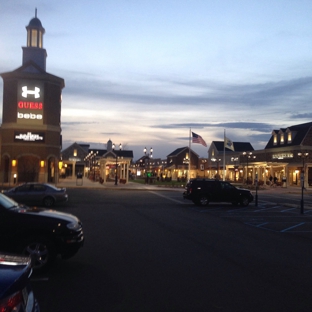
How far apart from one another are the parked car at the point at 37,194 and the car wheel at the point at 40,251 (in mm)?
15710

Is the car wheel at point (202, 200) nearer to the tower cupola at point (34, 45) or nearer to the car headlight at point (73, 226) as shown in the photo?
the car headlight at point (73, 226)

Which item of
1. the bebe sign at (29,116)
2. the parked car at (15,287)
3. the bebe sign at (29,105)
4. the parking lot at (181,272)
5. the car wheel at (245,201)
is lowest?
the parking lot at (181,272)

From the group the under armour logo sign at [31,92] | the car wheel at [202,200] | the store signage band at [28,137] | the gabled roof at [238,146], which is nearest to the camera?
the car wheel at [202,200]

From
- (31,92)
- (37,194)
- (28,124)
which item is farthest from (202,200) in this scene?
(31,92)

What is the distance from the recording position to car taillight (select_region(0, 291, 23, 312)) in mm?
3144

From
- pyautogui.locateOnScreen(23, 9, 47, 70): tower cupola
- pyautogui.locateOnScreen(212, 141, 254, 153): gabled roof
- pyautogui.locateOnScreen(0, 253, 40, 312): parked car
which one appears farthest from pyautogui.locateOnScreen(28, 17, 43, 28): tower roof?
pyautogui.locateOnScreen(0, 253, 40, 312): parked car

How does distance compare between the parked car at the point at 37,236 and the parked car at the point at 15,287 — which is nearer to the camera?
the parked car at the point at 15,287

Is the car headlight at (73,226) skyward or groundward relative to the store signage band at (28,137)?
groundward

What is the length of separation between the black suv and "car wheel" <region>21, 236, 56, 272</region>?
61.1ft

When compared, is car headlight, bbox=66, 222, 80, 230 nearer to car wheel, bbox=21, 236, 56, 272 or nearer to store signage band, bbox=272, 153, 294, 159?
car wheel, bbox=21, 236, 56, 272

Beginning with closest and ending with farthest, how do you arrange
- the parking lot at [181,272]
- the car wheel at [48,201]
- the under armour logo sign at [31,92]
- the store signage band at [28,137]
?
the parking lot at [181,272]
the car wheel at [48,201]
the store signage band at [28,137]
the under armour logo sign at [31,92]

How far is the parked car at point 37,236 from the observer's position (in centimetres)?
848

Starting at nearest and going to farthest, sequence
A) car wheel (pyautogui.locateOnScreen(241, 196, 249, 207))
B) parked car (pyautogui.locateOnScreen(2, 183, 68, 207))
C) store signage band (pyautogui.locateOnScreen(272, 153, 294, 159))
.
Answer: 1. parked car (pyautogui.locateOnScreen(2, 183, 68, 207))
2. car wheel (pyautogui.locateOnScreen(241, 196, 249, 207))
3. store signage band (pyautogui.locateOnScreen(272, 153, 294, 159))

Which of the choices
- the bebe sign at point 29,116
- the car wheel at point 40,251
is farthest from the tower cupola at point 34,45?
the car wheel at point 40,251
